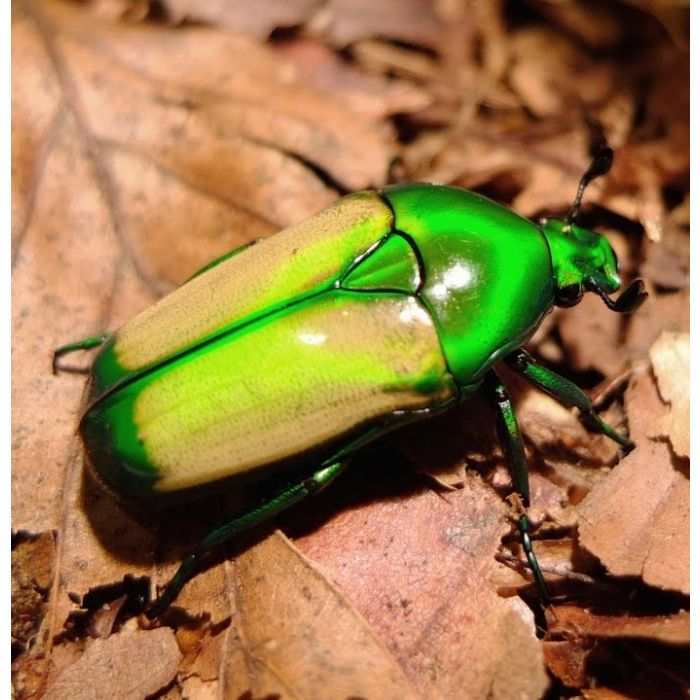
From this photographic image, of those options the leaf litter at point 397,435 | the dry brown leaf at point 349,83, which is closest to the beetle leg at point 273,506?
the leaf litter at point 397,435

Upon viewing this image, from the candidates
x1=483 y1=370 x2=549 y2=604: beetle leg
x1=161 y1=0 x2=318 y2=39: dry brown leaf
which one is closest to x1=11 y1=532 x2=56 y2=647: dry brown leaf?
x1=483 y1=370 x2=549 y2=604: beetle leg

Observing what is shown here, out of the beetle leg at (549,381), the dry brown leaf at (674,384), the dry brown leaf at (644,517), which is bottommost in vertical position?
the dry brown leaf at (644,517)

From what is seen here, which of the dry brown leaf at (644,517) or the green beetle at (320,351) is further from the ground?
the green beetle at (320,351)

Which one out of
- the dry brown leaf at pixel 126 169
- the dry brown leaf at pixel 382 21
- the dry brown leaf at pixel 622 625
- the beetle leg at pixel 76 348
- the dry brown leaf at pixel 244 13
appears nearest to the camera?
the dry brown leaf at pixel 622 625

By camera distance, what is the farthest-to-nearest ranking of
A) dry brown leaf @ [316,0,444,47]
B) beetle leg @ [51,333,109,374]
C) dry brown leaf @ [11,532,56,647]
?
1. dry brown leaf @ [316,0,444,47]
2. beetle leg @ [51,333,109,374]
3. dry brown leaf @ [11,532,56,647]

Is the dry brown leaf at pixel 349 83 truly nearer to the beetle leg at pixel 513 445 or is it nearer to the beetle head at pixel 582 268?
the beetle head at pixel 582 268

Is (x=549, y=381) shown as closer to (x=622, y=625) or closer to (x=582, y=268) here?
(x=582, y=268)

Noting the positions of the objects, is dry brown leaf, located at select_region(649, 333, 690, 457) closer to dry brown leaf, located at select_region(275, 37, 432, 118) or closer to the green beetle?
the green beetle

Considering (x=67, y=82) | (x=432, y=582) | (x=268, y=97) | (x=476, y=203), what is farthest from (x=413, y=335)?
(x=67, y=82)
